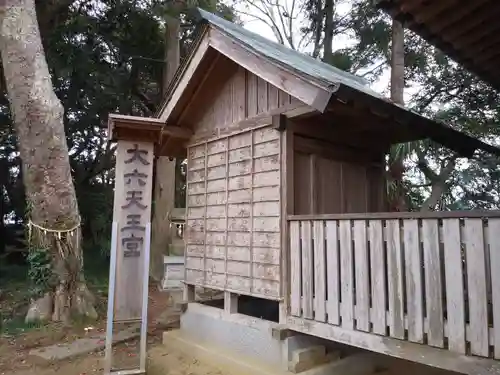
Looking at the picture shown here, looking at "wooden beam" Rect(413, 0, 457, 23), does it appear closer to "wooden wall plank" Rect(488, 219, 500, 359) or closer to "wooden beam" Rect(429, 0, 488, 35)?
"wooden beam" Rect(429, 0, 488, 35)

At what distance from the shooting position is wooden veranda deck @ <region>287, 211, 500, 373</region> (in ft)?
9.41

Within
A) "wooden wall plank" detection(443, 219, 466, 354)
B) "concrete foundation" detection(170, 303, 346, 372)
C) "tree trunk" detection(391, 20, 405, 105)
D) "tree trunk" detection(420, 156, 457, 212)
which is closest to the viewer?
"wooden wall plank" detection(443, 219, 466, 354)

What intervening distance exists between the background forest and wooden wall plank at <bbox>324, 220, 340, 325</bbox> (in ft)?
22.8

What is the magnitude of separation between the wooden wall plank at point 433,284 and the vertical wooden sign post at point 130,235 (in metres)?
2.97

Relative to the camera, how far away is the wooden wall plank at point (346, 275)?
3.79 meters

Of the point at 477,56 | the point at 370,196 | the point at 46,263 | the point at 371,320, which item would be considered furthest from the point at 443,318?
the point at 46,263

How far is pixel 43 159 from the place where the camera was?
7270 mm

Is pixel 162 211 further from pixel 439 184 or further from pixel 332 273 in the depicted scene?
pixel 332 273

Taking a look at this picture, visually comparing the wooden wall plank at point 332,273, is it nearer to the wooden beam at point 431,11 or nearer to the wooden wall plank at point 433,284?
the wooden wall plank at point 433,284

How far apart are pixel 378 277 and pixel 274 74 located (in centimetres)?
235

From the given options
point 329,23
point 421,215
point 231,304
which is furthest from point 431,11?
point 329,23

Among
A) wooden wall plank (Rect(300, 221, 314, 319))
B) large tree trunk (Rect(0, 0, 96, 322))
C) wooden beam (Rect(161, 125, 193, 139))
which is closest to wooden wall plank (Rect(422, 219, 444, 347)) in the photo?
wooden wall plank (Rect(300, 221, 314, 319))

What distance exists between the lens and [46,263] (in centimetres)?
689

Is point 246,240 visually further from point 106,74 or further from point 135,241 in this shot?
point 106,74
